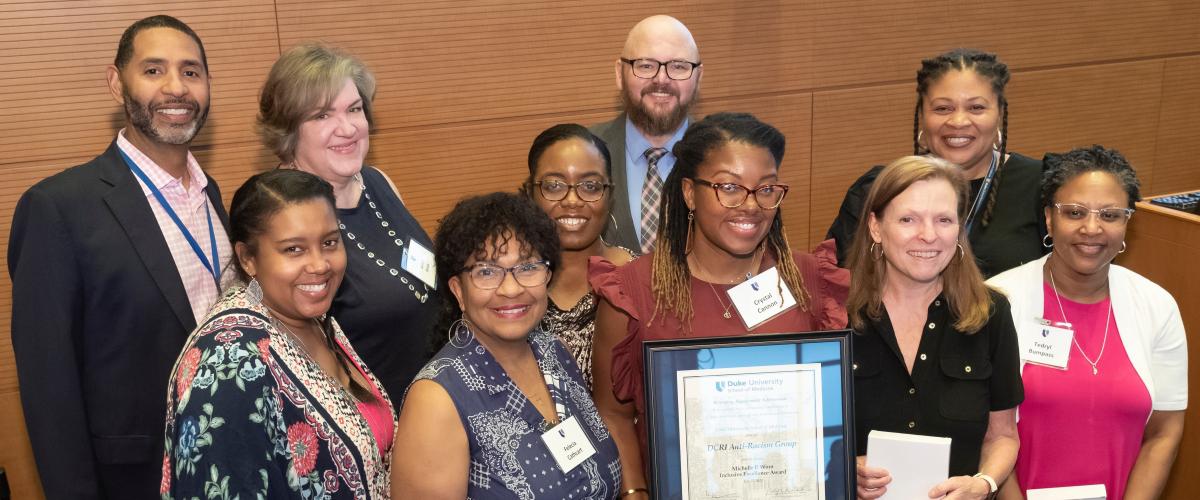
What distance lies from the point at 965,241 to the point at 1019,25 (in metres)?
3.25

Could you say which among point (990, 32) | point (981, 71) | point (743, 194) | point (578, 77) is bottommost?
point (743, 194)

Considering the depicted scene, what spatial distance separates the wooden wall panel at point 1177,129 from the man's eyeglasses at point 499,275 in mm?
4955

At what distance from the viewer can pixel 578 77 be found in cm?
457

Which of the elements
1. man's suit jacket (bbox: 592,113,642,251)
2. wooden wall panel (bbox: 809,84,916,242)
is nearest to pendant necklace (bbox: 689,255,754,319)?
man's suit jacket (bbox: 592,113,642,251)

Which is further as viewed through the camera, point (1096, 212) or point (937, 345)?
point (1096, 212)

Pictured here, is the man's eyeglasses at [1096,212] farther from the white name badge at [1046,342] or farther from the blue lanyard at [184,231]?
the blue lanyard at [184,231]

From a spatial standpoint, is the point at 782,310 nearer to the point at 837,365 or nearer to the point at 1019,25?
the point at 837,365

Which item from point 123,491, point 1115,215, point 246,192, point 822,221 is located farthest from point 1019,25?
point 123,491

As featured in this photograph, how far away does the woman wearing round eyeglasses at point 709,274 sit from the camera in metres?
2.38

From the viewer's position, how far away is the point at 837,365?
224cm

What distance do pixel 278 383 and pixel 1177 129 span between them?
576cm

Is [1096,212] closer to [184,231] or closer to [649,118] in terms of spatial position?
[649,118]

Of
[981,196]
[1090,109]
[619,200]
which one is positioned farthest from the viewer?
[1090,109]

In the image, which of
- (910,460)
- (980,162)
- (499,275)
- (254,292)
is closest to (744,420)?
(910,460)
